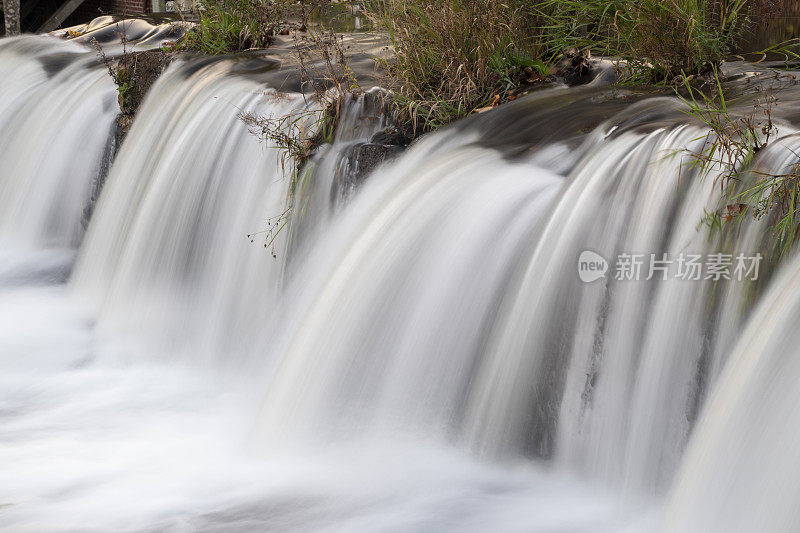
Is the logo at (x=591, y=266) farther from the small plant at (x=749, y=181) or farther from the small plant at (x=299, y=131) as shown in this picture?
the small plant at (x=299, y=131)

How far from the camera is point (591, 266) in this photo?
2891 millimetres

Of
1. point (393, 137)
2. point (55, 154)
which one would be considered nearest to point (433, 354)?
point (393, 137)

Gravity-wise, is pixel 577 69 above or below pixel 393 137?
above

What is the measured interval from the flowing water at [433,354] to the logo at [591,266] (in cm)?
2

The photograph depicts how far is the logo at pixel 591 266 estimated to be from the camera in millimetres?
2875

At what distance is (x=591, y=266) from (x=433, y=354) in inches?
24.6

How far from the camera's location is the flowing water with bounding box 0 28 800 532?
261 centimetres

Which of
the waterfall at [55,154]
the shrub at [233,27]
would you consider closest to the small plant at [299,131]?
the shrub at [233,27]

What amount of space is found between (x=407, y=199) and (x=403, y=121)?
78 cm

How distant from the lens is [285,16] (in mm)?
6871

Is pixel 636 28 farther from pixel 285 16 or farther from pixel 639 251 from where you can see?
pixel 285 16

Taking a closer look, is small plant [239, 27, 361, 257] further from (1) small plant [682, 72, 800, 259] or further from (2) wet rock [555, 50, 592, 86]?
(1) small plant [682, 72, 800, 259]

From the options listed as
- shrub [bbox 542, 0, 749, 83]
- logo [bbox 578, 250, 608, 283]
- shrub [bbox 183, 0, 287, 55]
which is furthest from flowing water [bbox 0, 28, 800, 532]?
shrub [bbox 183, 0, 287, 55]

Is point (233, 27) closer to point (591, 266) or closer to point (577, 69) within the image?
point (577, 69)
